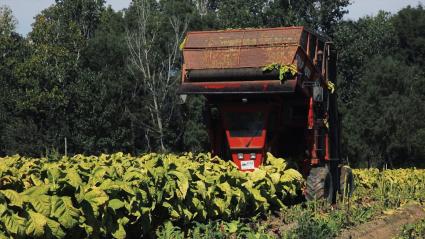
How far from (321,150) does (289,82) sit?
2023 mm

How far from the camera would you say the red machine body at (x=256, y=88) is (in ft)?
45.3

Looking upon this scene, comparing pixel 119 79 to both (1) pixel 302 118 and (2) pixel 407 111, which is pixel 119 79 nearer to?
(2) pixel 407 111

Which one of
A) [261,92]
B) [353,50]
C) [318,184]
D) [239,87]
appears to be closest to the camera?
[261,92]

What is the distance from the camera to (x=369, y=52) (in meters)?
59.5

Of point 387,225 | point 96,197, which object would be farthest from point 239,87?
point 96,197

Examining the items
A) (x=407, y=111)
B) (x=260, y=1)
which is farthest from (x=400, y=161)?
(x=260, y=1)

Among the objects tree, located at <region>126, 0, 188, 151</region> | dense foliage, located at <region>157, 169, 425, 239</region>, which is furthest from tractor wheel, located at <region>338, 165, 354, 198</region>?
tree, located at <region>126, 0, 188, 151</region>

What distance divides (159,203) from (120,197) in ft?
3.08

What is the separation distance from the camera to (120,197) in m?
8.48

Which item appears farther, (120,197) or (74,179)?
(120,197)

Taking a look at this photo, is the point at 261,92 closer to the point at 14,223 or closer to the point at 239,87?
the point at 239,87

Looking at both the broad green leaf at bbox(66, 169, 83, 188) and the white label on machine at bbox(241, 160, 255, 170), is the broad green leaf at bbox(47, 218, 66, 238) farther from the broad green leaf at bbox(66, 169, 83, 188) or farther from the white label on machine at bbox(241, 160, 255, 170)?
the white label on machine at bbox(241, 160, 255, 170)

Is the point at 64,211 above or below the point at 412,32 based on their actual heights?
below

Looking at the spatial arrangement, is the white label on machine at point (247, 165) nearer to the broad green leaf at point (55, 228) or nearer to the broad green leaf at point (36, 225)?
the broad green leaf at point (55, 228)
